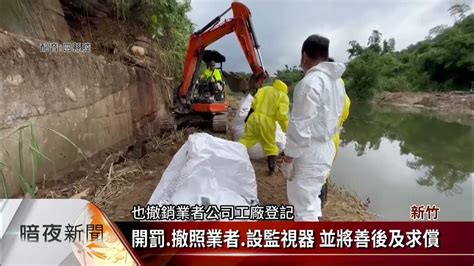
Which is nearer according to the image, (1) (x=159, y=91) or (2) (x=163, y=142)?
(2) (x=163, y=142)

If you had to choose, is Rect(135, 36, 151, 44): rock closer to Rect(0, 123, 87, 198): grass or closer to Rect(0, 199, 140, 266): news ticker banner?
Rect(0, 123, 87, 198): grass

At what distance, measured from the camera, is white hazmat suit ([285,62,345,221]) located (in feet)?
4.89

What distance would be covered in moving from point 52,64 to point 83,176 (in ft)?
2.22

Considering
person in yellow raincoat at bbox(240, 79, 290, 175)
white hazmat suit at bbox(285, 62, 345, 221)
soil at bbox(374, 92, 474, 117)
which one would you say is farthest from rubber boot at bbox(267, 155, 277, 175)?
soil at bbox(374, 92, 474, 117)

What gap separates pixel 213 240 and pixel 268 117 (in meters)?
1.42

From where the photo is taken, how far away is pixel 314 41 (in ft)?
5.08

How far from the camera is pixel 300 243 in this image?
1263 millimetres

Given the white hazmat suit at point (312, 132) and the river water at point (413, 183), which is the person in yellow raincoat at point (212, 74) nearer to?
the river water at point (413, 183)

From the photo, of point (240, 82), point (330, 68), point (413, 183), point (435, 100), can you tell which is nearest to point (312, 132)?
point (330, 68)

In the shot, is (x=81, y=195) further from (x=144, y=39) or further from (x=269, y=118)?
(x=144, y=39)

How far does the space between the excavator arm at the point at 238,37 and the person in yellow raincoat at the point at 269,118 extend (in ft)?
1.73

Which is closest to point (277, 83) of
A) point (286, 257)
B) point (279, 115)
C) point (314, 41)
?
point (279, 115)

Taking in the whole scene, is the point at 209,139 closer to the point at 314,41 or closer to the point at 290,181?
the point at 290,181

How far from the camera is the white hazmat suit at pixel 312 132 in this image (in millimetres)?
1490
